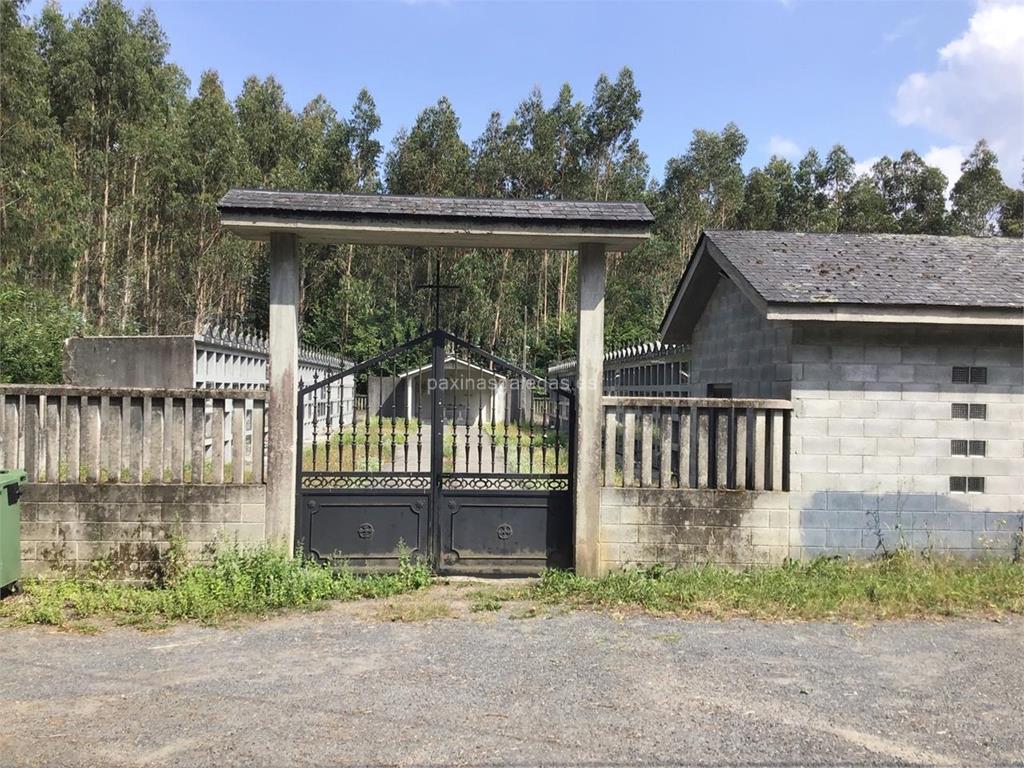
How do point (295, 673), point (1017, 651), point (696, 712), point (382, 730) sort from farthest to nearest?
point (1017, 651), point (295, 673), point (696, 712), point (382, 730)

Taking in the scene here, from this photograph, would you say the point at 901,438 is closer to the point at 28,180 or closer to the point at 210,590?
the point at 210,590

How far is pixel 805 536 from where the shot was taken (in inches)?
282

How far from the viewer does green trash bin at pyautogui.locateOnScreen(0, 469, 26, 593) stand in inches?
246

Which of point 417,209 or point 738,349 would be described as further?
point 738,349

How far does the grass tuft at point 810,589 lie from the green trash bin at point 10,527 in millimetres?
4434

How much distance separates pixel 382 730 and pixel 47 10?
1421 inches

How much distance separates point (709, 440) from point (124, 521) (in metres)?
5.49

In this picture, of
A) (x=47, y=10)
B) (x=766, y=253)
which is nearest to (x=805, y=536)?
(x=766, y=253)

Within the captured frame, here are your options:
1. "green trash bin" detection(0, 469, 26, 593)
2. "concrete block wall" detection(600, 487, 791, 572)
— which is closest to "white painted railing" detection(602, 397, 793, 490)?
"concrete block wall" detection(600, 487, 791, 572)

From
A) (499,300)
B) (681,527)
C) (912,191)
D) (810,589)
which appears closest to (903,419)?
(810,589)

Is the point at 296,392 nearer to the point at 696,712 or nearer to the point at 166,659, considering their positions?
the point at 166,659

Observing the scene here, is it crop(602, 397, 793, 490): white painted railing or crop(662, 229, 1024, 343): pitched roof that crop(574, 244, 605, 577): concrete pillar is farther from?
crop(662, 229, 1024, 343): pitched roof

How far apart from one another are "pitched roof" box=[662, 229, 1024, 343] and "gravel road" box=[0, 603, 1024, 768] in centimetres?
281

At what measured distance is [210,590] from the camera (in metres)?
6.28
